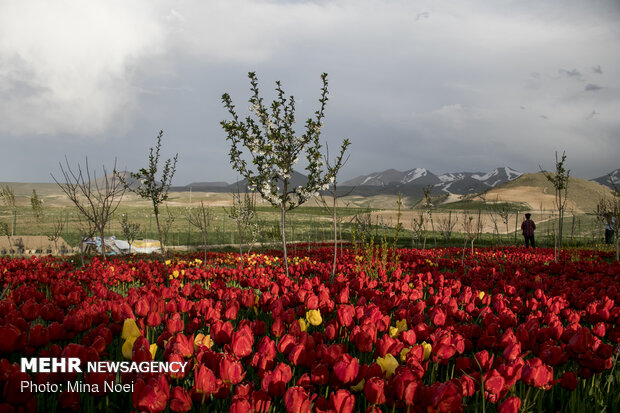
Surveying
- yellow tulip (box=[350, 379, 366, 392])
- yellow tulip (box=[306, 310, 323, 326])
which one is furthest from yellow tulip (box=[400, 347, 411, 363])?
yellow tulip (box=[306, 310, 323, 326])

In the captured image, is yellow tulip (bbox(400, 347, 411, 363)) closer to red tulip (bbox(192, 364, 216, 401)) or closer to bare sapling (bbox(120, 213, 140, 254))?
red tulip (bbox(192, 364, 216, 401))

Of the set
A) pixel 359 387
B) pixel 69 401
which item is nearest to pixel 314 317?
pixel 359 387

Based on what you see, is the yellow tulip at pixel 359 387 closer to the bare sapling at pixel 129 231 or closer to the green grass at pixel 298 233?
the green grass at pixel 298 233

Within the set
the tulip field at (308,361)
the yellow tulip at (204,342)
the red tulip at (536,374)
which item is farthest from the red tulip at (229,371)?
the red tulip at (536,374)

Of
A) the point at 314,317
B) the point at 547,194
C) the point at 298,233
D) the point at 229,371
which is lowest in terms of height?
the point at 298,233

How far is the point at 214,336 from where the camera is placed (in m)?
2.26

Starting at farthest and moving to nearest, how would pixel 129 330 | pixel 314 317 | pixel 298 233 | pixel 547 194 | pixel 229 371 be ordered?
pixel 547 194 < pixel 298 233 < pixel 314 317 < pixel 129 330 < pixel 229 371

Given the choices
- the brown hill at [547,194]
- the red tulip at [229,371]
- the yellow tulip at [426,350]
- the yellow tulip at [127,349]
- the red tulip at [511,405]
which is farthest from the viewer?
the brown hill at [547,194]

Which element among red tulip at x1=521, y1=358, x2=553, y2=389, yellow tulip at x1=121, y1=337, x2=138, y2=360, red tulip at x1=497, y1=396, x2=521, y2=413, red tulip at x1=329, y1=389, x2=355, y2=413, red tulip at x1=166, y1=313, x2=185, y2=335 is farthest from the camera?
red tulip at x1=166, y1=313, x2=185, y2=335

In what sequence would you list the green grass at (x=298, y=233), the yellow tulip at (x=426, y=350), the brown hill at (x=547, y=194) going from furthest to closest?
the brown hill at (x=547, y=194) → the green grass at (x=298, y=233) → the yellow tulip at (x=426, y=350)

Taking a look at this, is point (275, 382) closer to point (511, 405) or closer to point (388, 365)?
point (388, 365)

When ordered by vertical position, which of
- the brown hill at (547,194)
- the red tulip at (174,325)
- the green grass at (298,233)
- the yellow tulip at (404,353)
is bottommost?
the green grass at (298,233)

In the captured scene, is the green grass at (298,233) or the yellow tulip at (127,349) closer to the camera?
the yellow tulip at (127,349)

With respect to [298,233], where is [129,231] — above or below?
above
